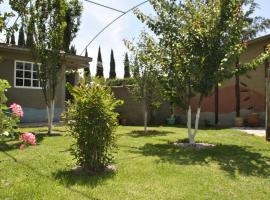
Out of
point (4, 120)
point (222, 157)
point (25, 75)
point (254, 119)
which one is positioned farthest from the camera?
point (254, 119)

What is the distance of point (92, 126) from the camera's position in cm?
696

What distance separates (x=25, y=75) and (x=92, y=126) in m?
13.0

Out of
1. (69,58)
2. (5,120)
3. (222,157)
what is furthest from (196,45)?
(69,58)

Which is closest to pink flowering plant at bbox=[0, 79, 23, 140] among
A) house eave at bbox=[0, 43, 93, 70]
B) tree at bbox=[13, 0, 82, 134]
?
tree at bbox=[13, 0, 82, 134]

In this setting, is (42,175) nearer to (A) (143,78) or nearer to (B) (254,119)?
(A) (143,78)

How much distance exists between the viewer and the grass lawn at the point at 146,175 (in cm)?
582

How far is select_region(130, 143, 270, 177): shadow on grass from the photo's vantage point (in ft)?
25.7

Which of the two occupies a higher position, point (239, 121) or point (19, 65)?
point (19, 65)

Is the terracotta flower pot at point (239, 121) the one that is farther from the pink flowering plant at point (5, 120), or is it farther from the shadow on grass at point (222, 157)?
the pink flowering plant at point (5, 120)

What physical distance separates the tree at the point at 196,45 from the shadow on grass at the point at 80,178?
504 cm

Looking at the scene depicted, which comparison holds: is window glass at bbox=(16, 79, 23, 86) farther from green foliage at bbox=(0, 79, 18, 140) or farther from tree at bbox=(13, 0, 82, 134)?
green foliage at bbox=(0, 79, 18, 140)

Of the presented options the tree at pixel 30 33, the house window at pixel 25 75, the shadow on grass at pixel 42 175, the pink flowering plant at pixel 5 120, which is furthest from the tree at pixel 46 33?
the pink flowering plant at pixel 5 120

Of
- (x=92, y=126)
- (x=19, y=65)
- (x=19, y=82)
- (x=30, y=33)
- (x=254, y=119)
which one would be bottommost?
(x=254, y=119)

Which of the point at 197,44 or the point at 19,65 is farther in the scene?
the point at 19,65
